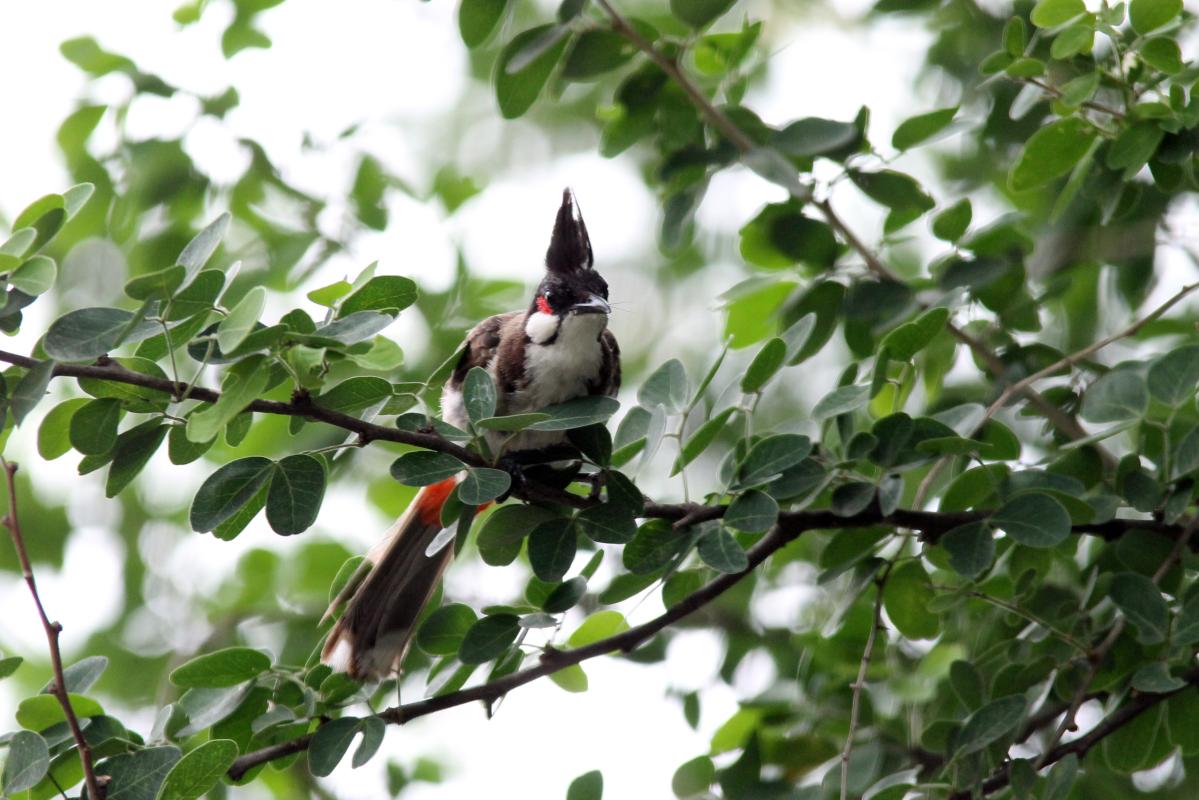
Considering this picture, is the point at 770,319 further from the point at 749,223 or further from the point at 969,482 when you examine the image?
the point at 969,482

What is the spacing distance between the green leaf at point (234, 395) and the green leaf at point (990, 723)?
3.99 ft

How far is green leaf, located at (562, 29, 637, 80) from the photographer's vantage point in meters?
2.50

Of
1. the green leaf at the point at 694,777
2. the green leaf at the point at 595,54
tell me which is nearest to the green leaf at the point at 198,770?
the green leaf at the point at 694,777

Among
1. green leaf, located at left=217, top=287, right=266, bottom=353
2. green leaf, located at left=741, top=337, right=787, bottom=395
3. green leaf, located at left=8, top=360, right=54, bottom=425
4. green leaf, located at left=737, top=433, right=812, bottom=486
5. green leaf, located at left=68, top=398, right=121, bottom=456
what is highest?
green leaf, located at left=217, top=287, right=266, bottom=353

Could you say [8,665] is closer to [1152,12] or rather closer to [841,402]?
[841,402]

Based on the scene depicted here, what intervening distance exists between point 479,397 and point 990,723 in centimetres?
96

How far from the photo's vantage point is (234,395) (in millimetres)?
1683

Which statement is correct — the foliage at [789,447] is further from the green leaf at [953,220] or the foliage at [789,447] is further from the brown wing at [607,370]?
the brown wing at [607,370]

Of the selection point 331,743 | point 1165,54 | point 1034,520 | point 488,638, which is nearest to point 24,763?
point 331,743

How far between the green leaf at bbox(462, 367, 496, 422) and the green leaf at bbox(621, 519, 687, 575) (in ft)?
1.03

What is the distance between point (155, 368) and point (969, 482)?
4.41 feet

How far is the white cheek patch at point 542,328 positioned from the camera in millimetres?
2900

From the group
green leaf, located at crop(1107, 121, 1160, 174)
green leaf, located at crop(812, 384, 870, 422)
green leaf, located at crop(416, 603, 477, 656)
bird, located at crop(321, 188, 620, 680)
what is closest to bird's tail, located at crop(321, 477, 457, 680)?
bird, located at crop(321, 188, 620, 680)

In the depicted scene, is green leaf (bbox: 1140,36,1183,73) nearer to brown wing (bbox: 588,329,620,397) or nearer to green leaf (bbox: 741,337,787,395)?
green leaf (bbox: 741,337,787,395)
